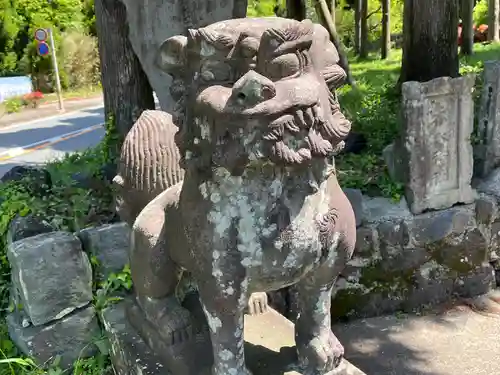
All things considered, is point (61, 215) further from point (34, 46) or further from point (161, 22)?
point (34, 46)

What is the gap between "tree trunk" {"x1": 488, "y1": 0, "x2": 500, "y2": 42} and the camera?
52.7ft

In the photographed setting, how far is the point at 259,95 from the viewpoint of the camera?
136 cm

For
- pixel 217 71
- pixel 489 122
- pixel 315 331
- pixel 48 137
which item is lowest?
pixel 48 137

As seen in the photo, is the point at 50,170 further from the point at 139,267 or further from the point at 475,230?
the point at 475,230

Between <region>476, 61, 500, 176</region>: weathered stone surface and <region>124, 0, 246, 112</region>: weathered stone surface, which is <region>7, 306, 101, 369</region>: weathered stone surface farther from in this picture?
<region>476, 61, 500, 176</region>: weathered stone surface

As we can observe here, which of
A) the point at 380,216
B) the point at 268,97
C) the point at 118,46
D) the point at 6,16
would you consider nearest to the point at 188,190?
the point at 268,97

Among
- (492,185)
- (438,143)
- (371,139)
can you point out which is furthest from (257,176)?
(371,139)

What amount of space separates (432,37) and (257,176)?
4646 mm

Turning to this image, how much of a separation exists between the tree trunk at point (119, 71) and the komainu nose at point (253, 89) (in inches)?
114

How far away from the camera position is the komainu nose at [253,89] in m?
1.35

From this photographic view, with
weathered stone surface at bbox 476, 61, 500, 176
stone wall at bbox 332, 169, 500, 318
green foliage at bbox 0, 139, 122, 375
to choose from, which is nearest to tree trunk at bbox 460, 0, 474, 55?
weathered stone surface at bbox 476, 61, 500, 176

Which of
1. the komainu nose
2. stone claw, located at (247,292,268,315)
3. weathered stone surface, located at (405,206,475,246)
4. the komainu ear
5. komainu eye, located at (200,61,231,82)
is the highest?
the komainu ear

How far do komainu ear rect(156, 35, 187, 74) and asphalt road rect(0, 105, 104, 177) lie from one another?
7.22 meters

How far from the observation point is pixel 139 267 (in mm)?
2002
